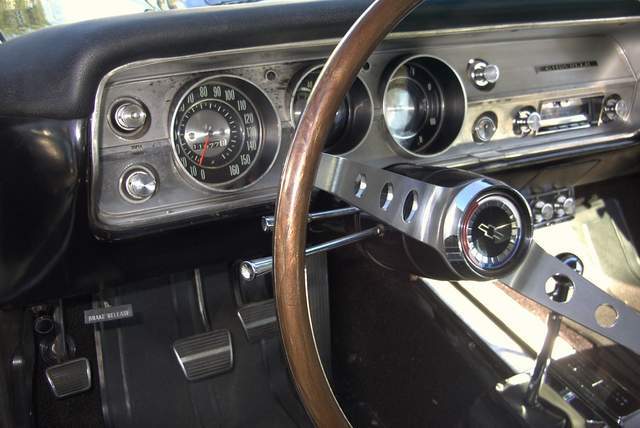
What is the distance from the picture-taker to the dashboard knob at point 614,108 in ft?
6.83

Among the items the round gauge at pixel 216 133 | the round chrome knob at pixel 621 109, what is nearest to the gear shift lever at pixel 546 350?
the round chrome knob at pixel 621 109

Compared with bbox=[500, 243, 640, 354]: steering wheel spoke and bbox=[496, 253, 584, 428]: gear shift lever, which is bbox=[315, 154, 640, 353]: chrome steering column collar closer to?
bbox=[500, 243, 640, 354]: steering wheel spoke

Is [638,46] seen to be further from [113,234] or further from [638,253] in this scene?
[113,234]

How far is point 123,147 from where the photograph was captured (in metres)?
1.39

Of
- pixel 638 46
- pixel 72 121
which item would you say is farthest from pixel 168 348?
pixel 638 46

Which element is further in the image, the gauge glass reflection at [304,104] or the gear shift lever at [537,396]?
the gear shift lever at [537,396]

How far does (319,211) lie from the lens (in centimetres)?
165

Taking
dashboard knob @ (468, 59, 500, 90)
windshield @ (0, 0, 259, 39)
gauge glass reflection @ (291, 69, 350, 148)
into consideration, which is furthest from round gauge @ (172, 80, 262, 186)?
dashboard knob @ (468, 59, 500, 90)

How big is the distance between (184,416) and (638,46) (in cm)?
196

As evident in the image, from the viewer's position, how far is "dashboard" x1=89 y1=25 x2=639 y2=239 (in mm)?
1393

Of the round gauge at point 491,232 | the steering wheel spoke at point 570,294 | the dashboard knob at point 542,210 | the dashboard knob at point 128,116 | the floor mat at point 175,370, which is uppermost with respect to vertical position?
the dashboard knob at point 128,116

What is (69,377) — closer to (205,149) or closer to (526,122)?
(205,149)

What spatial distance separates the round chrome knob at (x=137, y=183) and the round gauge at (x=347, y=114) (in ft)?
1.27

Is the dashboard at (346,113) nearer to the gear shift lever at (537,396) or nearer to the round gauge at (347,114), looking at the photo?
the round gauge at (347,114)
